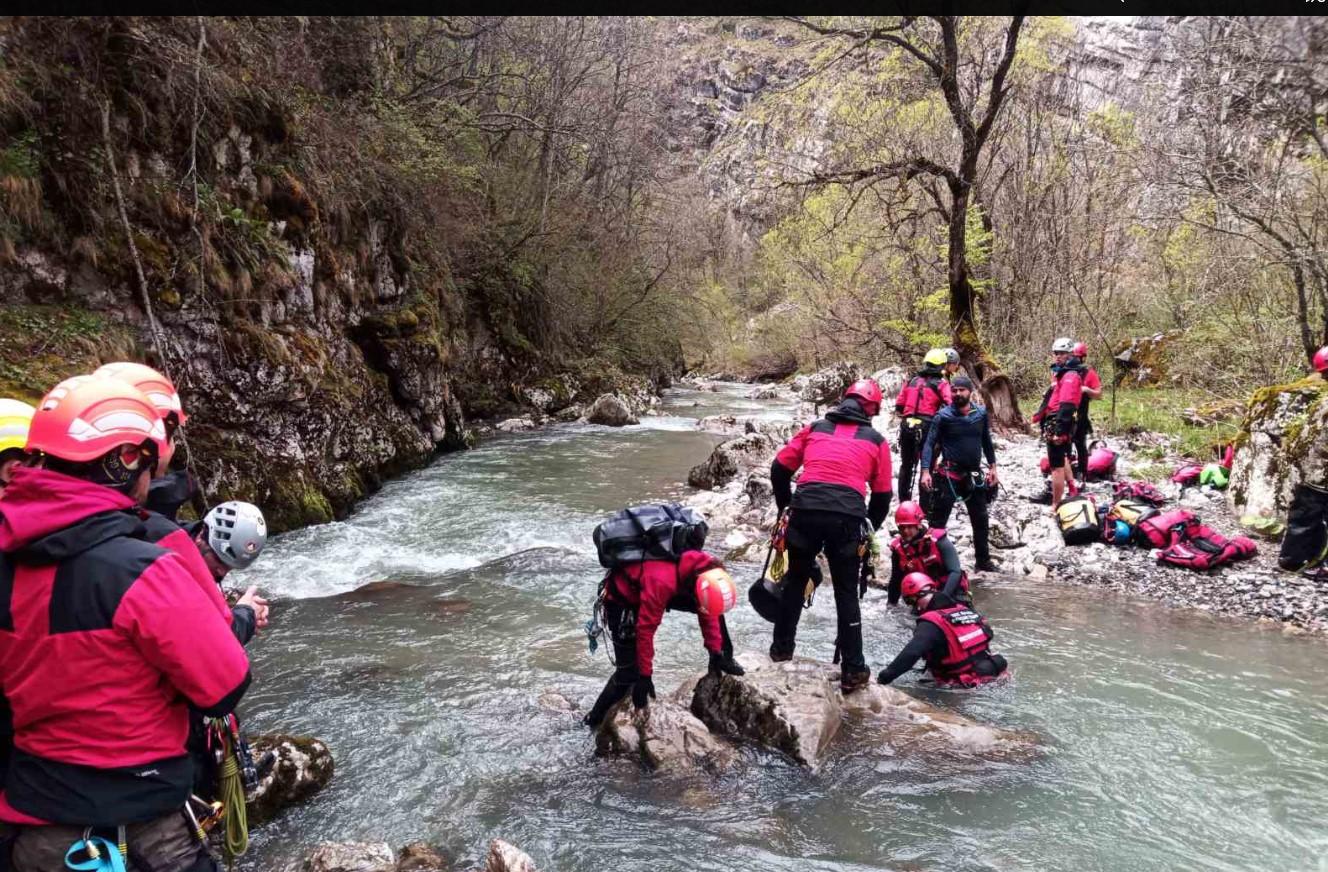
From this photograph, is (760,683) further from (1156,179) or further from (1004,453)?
(1156,179)

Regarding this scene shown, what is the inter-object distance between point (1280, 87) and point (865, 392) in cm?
860

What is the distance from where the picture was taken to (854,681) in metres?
5.21

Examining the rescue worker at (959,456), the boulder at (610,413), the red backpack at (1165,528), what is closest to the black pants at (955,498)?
the rescue worker at (959,456)

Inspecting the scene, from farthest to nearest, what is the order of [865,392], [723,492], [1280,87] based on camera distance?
[723,492], [1280,87], [865,392]

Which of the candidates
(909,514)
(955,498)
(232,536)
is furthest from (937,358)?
(232,536)

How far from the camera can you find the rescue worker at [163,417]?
2232mm

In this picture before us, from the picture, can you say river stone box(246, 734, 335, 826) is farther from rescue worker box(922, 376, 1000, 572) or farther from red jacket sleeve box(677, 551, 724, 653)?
rescue worker box(922, 376, 1000, 572)

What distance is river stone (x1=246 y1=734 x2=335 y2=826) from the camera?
13.5 ft

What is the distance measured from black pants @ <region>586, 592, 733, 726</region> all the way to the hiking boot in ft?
3.00

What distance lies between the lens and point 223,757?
8.36 feet

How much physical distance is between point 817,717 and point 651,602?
1.39 metres

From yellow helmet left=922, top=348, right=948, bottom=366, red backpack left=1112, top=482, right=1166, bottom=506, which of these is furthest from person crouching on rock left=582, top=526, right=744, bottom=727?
red backpack left=1112, top=482, right=1166, bottom=506

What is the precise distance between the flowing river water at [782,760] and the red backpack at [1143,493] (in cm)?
229
